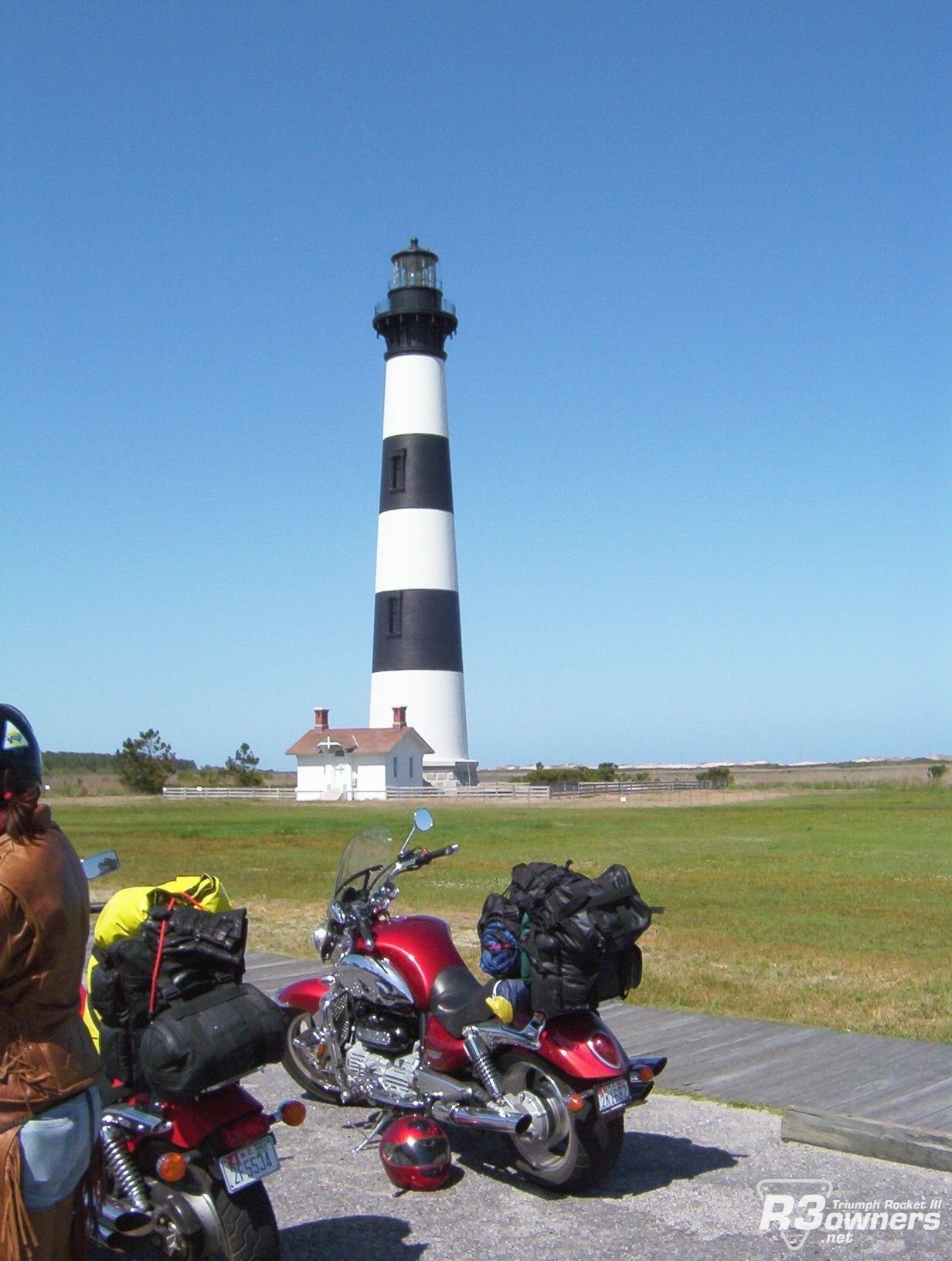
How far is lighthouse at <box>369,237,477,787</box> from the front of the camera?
46.4m

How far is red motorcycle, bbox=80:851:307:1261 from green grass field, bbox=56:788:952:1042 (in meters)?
5.54

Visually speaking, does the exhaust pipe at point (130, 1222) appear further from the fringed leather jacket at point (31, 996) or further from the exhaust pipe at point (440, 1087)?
the exhaust pipe at point (440, 1087)

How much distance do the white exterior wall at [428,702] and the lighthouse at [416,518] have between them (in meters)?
0.04

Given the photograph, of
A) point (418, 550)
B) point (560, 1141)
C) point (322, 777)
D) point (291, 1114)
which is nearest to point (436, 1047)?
point (560, 1141)

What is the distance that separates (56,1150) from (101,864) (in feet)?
5.43

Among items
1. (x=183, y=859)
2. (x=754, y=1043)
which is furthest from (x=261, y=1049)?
(x=183, y=859)

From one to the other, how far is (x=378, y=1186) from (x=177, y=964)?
1848 mm

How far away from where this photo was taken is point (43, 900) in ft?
9.95

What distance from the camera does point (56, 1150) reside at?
3064 millimetres

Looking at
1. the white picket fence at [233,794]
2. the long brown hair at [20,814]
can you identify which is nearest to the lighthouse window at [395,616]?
the white picket fence at [233,794]

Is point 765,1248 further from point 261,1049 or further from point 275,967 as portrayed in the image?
point 275,967

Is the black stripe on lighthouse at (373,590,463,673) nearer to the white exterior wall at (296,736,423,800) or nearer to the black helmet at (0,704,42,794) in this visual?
the white exterior wall at (296,736,423,800)

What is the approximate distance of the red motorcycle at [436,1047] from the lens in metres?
5.51

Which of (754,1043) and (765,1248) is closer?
(765,1248)
